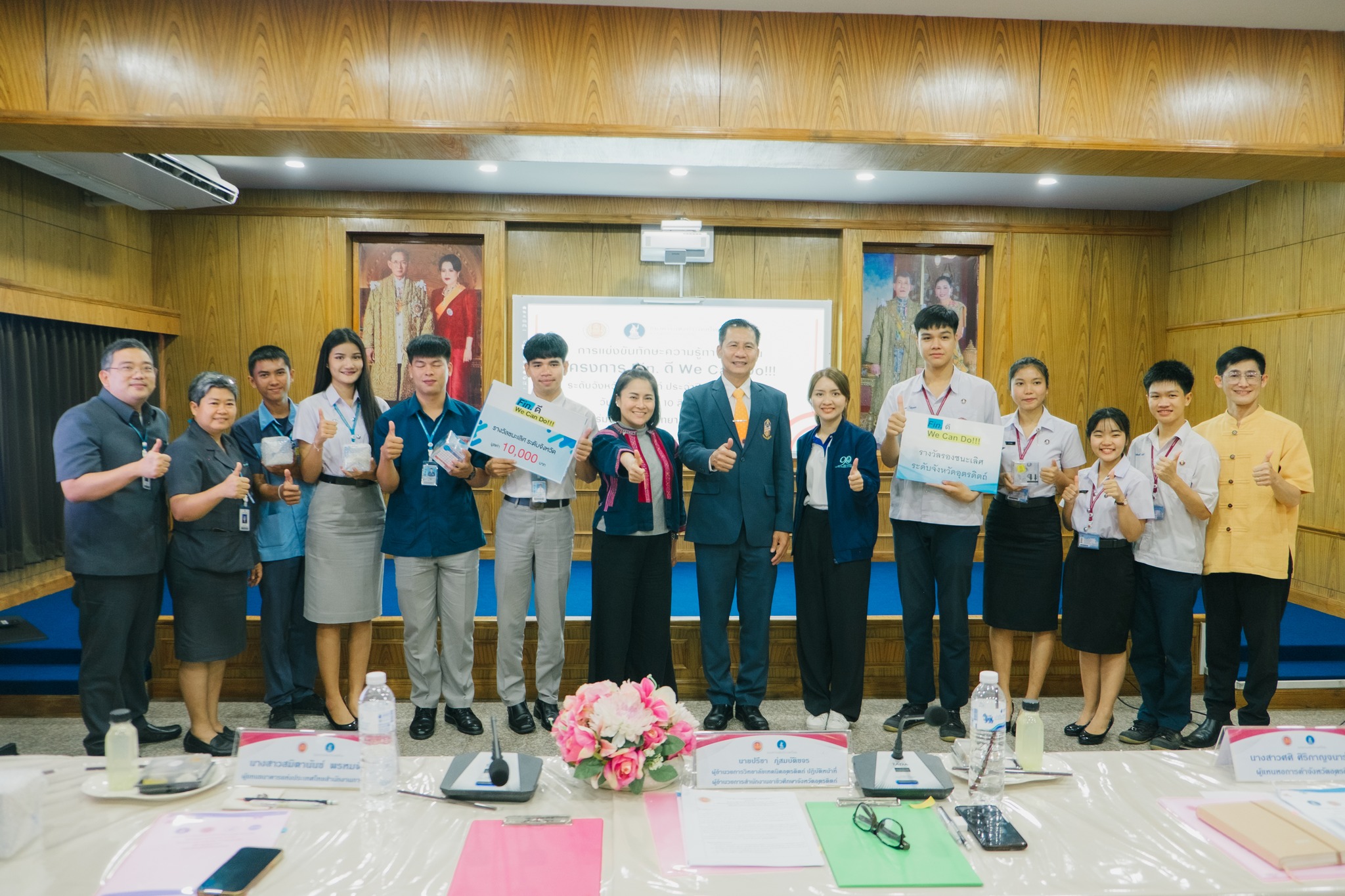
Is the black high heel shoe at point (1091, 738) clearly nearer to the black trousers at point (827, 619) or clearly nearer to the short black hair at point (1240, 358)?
the black trousers at point (827, 619)

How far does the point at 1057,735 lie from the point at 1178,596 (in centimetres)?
78

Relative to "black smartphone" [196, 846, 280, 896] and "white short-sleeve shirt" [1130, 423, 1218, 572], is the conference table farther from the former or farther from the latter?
"white short-sleeve shirt" [1130, 423, 1218, 572]

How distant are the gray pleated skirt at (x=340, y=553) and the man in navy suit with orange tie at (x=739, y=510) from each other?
1.29 metres

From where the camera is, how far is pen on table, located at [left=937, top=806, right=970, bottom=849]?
1404 mm

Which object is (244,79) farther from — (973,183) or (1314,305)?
(1314,305)

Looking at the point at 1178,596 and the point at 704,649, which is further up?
the point at 1178,596

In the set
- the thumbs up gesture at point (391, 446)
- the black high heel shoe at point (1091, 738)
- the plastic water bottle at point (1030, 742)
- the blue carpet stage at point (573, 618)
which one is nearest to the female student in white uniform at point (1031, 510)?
the black high heel shoe at point (1091, 738)

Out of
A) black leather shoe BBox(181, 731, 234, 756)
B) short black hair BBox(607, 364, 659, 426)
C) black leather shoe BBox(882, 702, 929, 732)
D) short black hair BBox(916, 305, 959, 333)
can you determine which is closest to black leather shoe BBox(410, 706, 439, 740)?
black leather shoe BBox(181, 731, 234, 756)

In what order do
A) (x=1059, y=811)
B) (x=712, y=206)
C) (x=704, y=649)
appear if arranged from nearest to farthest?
1. (x=1059, y=811)
2. (x=704, y=649)
3. (x=712, y=206)

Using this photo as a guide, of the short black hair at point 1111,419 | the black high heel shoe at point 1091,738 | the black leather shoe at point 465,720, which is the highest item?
the short black hair at point 1111,419

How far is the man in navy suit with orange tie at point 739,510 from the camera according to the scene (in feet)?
10.6

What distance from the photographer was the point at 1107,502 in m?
3.16

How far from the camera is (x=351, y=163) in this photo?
16.8ft

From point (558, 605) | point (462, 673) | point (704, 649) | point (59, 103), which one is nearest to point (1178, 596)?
point (704, 649)
